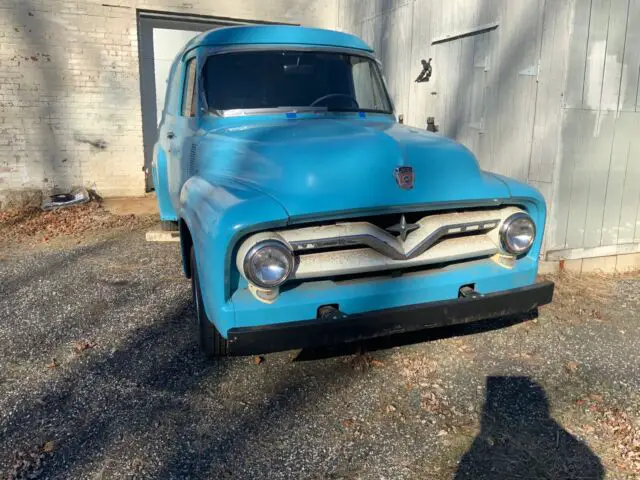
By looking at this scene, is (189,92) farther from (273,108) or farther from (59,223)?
(59,223)

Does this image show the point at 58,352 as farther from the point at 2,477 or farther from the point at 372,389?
the point at 372,389

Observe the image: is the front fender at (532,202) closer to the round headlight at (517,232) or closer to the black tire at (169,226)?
the round headlight at (517,232)

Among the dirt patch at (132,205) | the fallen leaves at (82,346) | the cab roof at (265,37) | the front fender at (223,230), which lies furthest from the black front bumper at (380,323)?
the dirt patch at (132,205)

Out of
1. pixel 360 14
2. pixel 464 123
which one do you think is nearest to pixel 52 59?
pixel 360 14

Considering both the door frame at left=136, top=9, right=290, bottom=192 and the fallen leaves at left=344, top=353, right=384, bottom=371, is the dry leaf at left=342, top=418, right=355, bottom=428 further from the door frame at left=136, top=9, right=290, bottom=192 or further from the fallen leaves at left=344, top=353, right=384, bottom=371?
the door frame at left=136, top=9, right=290, bottom=192

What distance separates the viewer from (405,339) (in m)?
3.86

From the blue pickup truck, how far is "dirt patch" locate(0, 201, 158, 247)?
4.32 meters

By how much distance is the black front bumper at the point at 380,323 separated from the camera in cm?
257

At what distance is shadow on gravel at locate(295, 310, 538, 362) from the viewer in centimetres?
365

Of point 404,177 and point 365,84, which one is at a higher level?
point 365,84

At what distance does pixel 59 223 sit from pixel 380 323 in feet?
20.8

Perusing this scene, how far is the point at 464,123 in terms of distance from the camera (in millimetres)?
6434

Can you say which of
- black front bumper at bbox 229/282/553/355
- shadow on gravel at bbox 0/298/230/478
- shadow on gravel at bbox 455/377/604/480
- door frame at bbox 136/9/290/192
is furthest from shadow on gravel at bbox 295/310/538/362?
door frame at bbox 136/9/290/192

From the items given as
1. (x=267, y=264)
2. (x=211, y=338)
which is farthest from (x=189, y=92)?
(x=267, y=264)
